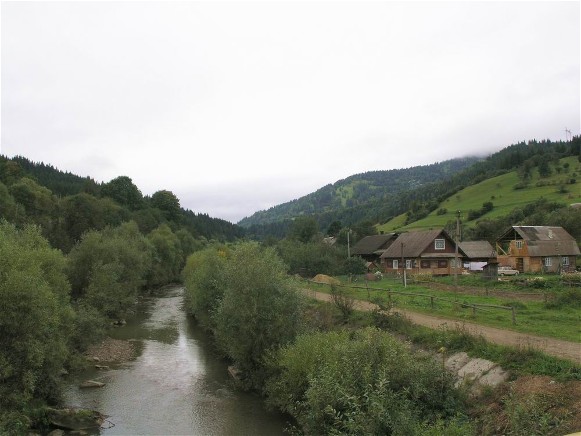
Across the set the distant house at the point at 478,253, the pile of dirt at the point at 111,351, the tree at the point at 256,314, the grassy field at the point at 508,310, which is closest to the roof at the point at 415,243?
the distant house at the point at 478,253

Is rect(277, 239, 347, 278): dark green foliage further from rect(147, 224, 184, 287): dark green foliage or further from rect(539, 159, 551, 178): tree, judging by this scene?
rect(539, 159, 551, 178): tree

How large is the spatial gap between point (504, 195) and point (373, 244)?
64960mm

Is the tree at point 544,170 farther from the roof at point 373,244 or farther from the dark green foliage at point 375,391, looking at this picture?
the dark green foliage at point 375,391

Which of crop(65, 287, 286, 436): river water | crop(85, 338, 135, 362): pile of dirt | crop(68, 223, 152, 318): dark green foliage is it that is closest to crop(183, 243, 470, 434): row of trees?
crop(65, 287, 286, 436): river water

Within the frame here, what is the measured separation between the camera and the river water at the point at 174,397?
2203 centimetres

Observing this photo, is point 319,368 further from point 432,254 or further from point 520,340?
point 432,254

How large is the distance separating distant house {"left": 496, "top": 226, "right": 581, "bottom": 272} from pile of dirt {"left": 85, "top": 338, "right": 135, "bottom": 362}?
52736 mm

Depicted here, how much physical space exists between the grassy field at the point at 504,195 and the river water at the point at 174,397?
97.3 metres

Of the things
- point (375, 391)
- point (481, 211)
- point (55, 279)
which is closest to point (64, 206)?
point (55, 279)

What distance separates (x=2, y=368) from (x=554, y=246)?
65.0m

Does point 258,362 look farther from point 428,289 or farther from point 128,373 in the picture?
point 428,289

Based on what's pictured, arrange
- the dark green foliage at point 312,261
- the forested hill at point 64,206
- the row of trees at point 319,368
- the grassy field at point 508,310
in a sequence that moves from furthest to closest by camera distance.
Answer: the dark green foliage at point 312,261
the forested hill at point 64,206
the grassy field at point 508,310
the row of trees at point 319,368

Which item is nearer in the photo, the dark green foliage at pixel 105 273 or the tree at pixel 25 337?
the tree at pixel 25 337

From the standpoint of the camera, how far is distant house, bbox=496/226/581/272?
62.3 meters
